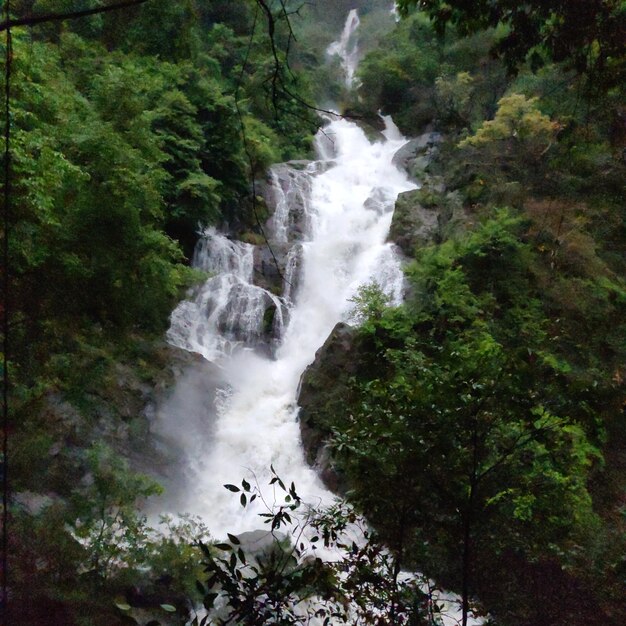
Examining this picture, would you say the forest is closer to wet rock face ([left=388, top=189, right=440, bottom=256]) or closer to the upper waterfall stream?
wet rock face ([left=388, top=189, right=440, bottom=256])

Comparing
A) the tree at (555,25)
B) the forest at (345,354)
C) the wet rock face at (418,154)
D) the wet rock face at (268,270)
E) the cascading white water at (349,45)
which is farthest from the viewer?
the cascading white water at (349,45)

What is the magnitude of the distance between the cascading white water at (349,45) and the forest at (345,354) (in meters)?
19.7

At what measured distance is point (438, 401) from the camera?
8.70ft

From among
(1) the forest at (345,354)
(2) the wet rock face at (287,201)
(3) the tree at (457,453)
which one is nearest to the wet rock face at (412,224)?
(1) the forest at (345,354)

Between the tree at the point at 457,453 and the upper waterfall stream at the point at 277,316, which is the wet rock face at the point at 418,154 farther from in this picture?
the tree at the point at 457,453

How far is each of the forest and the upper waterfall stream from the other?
55 cm

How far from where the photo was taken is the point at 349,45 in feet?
113

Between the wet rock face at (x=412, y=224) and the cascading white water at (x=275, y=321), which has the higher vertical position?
the wet rock face at (x=412, y=224)

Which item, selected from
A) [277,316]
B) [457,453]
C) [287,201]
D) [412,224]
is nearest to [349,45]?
[287,201]

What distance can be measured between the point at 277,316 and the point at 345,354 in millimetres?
3186

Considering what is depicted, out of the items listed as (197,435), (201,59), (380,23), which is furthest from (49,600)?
(380,23)

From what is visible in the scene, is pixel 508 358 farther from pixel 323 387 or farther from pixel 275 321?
pixel 275 321

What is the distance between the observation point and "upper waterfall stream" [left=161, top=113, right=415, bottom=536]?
919 centimetres

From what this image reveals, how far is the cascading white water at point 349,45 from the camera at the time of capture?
3303 cm
